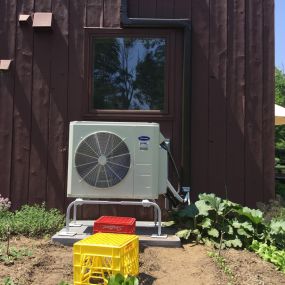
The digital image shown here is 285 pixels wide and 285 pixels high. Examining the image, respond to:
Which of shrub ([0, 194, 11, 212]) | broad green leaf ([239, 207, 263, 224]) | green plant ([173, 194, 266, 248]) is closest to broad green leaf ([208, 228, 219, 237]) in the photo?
green plant ([173, 194, 266, 248])

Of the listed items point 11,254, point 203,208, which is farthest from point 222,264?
point 11,254

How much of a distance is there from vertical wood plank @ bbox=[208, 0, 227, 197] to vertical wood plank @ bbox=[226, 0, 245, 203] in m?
0.07

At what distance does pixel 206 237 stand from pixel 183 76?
7.00 ft

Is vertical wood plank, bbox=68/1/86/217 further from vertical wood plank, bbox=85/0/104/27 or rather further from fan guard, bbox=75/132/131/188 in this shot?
fan guard, bbox=75/132/131/188

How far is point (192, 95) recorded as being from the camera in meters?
5.84

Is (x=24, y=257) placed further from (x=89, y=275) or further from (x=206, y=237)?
(x=206, y=237)

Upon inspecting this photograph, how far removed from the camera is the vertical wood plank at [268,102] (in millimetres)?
5781

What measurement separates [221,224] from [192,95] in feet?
6.15

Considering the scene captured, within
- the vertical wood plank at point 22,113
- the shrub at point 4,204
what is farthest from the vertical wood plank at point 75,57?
the shrub at point 4,204

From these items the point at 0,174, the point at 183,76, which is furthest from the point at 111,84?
the point at 0,174

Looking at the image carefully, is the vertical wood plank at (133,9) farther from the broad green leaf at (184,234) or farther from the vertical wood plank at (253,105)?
the broad green leaf at (184,234)

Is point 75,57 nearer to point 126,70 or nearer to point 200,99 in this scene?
point 126,70

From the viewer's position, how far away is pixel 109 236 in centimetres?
371

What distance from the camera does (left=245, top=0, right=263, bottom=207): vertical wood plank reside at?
5.79 metres
